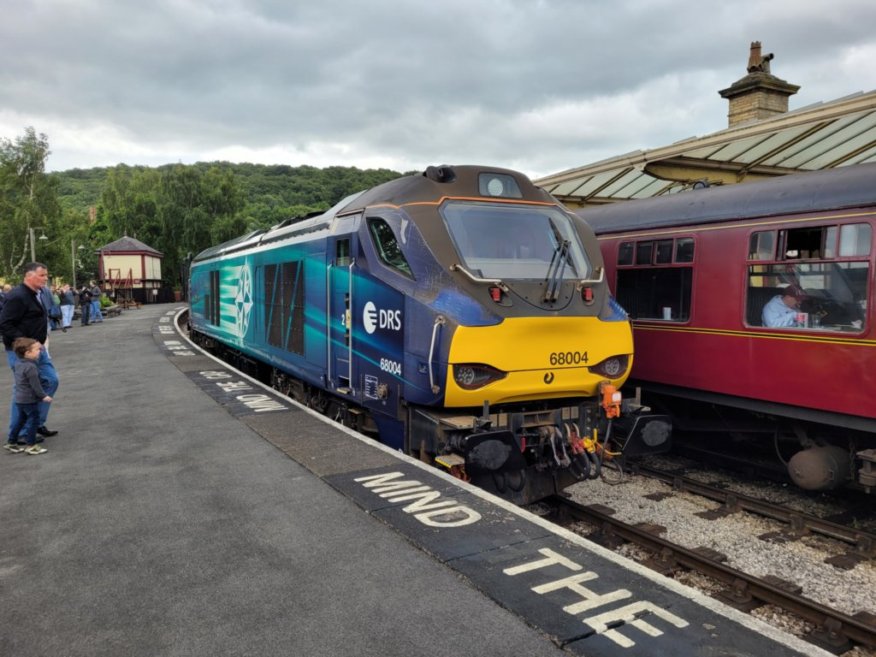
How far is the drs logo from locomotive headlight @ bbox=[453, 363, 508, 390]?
0.85m

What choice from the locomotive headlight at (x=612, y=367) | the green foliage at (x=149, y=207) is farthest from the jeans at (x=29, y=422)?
the green foliage at (x=149, y=207)

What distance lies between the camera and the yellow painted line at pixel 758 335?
629 cm

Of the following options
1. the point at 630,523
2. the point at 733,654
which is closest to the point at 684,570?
the point at 630,523

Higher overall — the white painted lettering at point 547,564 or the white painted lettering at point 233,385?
the white painted lettering at point 547,564

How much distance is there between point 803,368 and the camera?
677 centimetres

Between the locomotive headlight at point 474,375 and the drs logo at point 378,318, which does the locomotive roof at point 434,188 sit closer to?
the drs logo at point 378,318

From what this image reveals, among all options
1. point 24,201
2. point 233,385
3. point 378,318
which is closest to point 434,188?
point 378,318

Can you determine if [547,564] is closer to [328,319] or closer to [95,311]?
[328,319]

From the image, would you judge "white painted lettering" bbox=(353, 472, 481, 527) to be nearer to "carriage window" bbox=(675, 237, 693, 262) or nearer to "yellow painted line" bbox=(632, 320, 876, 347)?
"yellow painted line" bbox=(632, 320, 876, 347)

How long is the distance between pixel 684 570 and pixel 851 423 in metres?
2.32

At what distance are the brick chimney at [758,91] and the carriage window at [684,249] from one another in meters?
9.05

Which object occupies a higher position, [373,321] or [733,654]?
[373,321]

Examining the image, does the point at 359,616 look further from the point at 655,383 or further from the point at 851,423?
the point at 655,383

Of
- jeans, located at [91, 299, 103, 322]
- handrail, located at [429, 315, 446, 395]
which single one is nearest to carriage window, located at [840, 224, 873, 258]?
handrail, located at [429, 315, 446, 395]
